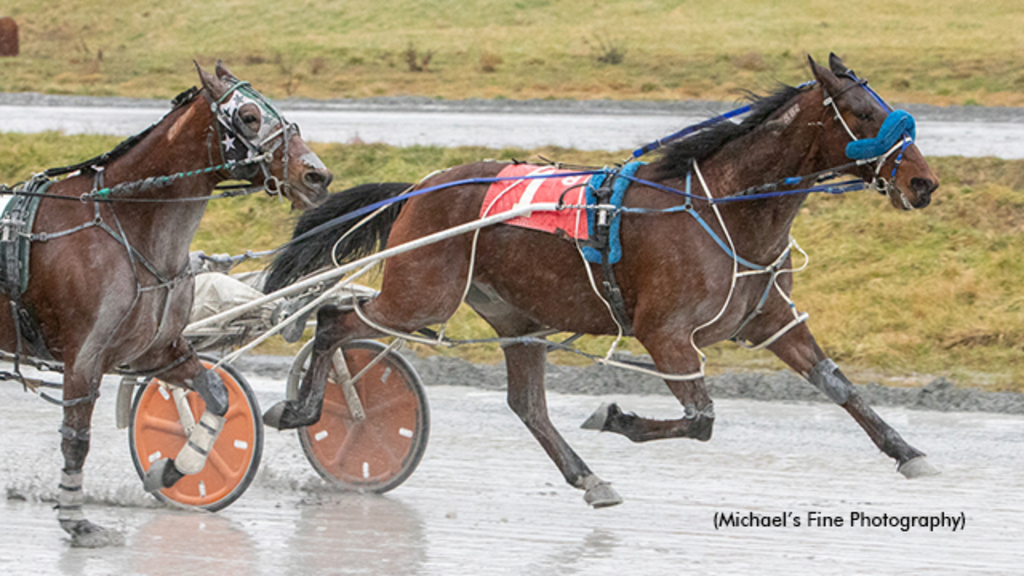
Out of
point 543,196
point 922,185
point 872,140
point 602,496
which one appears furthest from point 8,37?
point 922,185

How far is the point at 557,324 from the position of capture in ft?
18.7

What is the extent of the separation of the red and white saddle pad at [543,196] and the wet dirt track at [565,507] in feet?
4.17

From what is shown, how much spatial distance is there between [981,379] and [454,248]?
437cm

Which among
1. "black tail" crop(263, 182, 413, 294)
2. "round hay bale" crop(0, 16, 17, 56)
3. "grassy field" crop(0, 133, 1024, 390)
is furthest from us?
"round hay bale" crop(0, 16, 17, 56)

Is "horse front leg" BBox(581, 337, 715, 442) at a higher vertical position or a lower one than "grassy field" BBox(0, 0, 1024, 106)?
lower

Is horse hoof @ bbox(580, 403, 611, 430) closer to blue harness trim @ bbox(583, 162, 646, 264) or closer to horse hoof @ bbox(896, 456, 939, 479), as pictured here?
blue harness trim @ bbox(583, 162, 646, 264)

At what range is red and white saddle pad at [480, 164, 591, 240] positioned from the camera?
5539mm

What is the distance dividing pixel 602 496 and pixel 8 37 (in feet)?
90.8

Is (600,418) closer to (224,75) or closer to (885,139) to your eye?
(885,139)

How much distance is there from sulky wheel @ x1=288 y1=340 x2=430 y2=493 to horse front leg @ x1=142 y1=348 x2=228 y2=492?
0.69m

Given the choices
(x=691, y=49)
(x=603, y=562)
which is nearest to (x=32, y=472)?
(x=603, y=562)

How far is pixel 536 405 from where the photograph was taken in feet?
19.9

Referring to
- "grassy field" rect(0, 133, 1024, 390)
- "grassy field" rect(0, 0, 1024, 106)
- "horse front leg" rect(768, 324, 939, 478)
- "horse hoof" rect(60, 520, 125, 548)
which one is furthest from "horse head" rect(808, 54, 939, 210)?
"grassy field" rect(0, 0, 1024, 106)

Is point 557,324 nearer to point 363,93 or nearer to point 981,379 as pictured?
point 981,379
